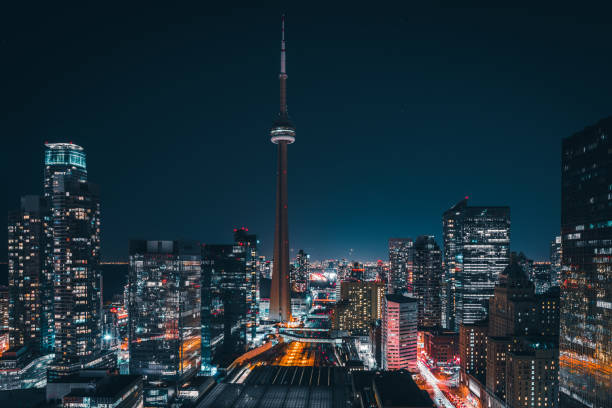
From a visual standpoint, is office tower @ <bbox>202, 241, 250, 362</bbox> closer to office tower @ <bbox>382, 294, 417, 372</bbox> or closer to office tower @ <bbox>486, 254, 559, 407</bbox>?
office tower @ <bbox>382, 294, 417, 372</bbox>

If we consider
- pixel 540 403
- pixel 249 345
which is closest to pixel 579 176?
pixel 540 403

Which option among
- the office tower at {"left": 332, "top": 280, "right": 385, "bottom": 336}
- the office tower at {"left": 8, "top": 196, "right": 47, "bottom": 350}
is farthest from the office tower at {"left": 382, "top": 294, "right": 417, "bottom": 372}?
the office tower at {"left": 8, "top": 196, "right": 47, "bottom": 350}

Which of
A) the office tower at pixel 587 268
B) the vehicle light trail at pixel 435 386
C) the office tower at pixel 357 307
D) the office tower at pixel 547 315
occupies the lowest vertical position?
the vehicle light trail at pixel 435 386

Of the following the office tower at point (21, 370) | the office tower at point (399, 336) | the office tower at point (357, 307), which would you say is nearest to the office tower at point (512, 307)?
the office tower at point (399, 336)

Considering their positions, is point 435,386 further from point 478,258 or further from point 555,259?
point 555,259

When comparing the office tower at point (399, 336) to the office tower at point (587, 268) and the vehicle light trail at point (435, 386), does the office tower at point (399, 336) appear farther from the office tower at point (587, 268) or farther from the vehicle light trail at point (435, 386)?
the office tower at point (587, 268)

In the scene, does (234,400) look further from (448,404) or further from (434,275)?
(434,275)
